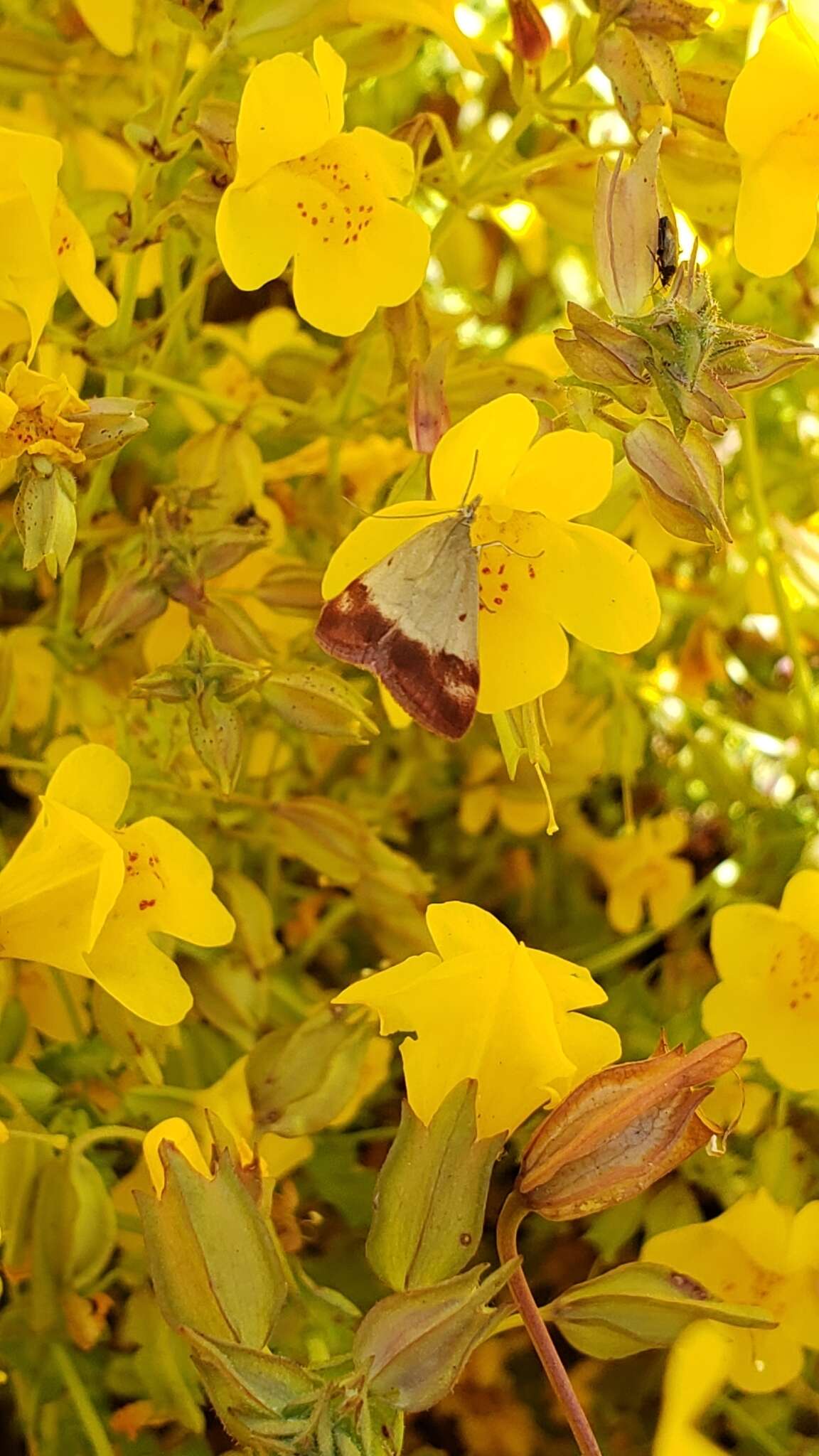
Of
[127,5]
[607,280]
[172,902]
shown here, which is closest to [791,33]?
[607,280]

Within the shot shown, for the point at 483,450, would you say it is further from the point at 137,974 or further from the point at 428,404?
the point at 137,974

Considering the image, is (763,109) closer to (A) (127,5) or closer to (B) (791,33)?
(B) (791,33)

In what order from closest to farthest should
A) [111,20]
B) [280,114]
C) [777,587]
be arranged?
1. [280,114]
2. [111,20]
3. [777,587]

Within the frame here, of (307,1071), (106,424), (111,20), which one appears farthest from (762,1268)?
(111,20)

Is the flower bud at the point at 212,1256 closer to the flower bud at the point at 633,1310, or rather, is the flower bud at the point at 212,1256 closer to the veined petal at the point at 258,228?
the flower bud at the point at 633,1310

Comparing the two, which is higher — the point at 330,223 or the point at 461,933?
the point at 330,223

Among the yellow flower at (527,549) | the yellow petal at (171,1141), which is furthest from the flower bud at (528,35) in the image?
the yellow petal at (171,1141)

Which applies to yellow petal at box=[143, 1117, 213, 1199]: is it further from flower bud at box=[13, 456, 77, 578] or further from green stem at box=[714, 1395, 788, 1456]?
green stem at box=[714, 1395, 788, 1456]
